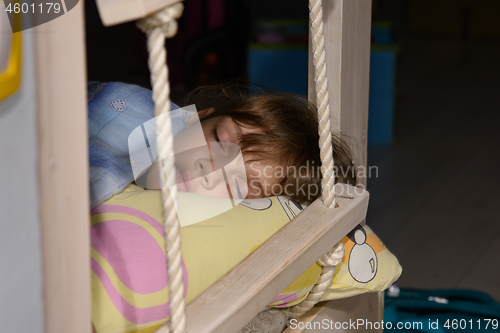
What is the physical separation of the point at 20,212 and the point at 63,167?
0.13 feet

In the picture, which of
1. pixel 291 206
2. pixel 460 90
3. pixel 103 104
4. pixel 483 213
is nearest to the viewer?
pixel 291 206

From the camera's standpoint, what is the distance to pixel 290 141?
0.90 m

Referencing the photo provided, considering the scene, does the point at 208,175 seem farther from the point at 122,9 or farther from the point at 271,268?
the point at 122,9

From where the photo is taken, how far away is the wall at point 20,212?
0.28 meters

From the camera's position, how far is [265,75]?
2746 millimetres

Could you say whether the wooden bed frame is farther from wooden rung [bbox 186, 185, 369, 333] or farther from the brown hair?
the brown hair

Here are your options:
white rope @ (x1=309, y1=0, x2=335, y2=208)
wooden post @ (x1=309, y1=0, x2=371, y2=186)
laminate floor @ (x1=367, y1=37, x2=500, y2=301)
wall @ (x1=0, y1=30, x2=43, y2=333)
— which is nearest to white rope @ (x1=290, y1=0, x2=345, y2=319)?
white rope @ (x1=309, y1=0, x2=335, y2=208)

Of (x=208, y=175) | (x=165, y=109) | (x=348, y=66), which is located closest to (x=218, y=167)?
(x=208, y=175)

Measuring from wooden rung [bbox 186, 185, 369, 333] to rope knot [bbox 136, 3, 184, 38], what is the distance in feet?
0.78

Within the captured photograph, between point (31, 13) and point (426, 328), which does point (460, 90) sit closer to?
point (426, 328)

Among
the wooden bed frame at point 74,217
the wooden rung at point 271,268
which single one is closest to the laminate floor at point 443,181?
the wooden rung at point 271,268

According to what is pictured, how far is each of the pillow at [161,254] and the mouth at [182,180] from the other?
13 cm

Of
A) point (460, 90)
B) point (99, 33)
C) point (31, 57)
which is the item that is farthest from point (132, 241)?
point (99, 33)

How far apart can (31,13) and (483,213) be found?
2.05 metres
